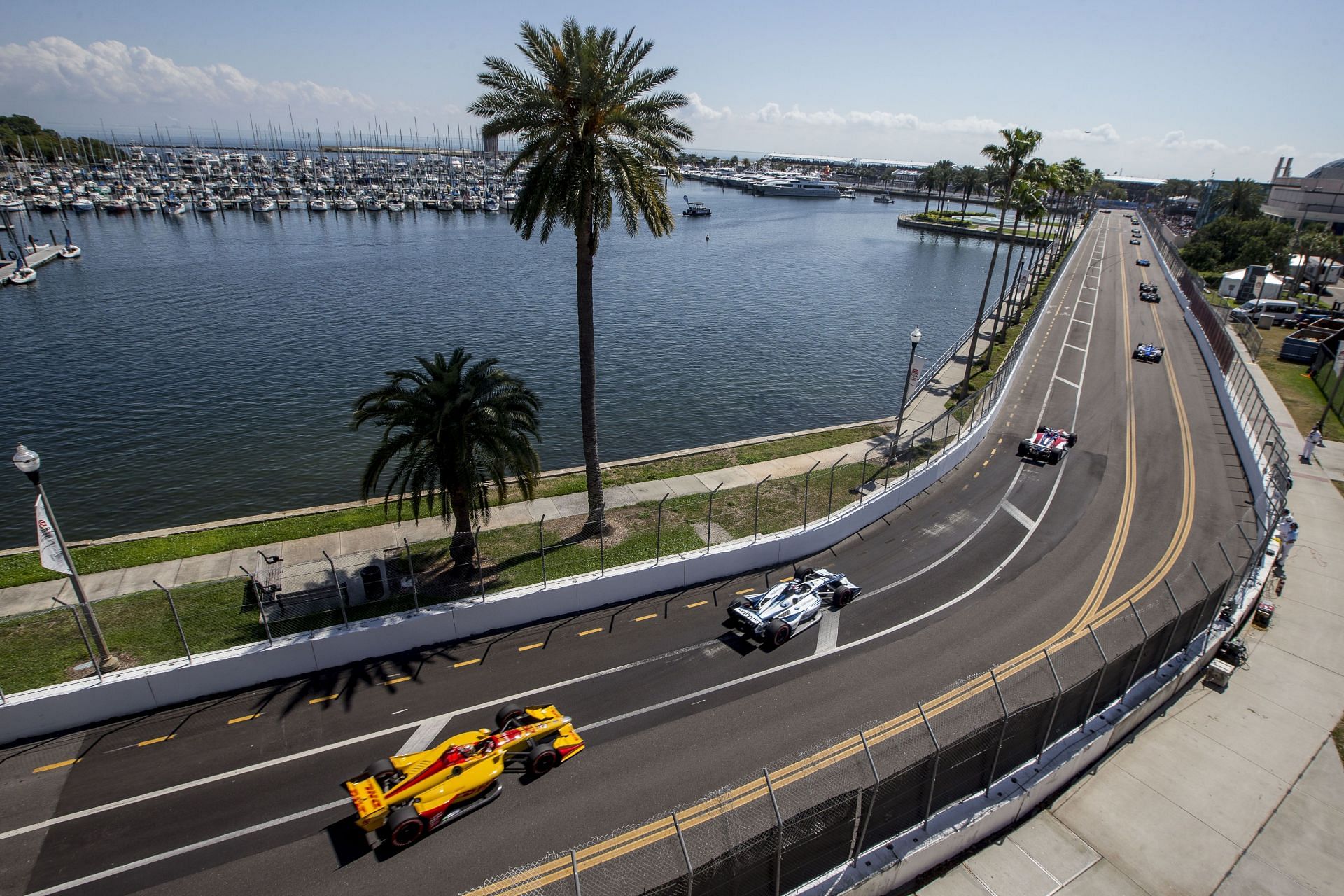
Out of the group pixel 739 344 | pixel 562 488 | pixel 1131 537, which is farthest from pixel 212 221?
pixel 1131 537

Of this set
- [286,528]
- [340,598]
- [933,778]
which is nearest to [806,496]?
[933,778]

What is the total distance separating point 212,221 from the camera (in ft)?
380

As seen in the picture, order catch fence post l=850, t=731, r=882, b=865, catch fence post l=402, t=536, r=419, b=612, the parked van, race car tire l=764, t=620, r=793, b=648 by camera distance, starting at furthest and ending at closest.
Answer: the parked van → race car tire l=764, t=620, r=793, b=648 → catch fence post l=402, t=536, r=419, b=612 → catch fence post l=850, t=731, r=882, b=865

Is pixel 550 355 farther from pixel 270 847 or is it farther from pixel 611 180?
pixel 270 847

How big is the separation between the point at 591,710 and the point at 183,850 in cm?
783

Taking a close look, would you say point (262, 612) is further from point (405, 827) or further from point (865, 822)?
point (865, 822)

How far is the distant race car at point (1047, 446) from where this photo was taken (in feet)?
104

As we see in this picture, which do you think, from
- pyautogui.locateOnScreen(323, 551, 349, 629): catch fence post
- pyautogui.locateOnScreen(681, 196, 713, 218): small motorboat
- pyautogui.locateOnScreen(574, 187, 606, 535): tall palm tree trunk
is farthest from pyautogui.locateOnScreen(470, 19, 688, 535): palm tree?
pyautogui.locateOnScreen(681, 196, 713, 218): small motorboat

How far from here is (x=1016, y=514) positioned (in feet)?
87.8

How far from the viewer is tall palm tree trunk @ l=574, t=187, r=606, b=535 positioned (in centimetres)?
2183

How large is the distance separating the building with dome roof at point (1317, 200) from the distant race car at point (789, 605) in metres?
122

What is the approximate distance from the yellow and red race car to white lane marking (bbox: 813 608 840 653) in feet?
23.5

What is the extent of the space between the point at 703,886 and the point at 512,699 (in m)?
7.84

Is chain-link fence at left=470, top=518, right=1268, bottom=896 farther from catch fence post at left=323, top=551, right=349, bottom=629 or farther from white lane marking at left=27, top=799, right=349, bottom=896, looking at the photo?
catch fence post at left=323, top=551, right=349, bottom=629
